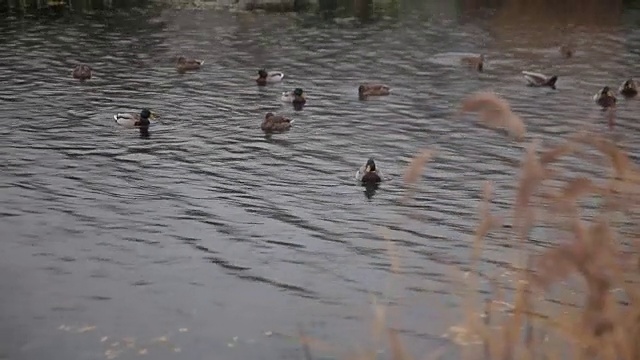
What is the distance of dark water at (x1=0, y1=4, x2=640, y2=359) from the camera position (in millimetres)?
12328

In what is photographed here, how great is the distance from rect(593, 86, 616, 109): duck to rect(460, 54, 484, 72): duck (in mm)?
7251

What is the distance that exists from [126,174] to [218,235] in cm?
508

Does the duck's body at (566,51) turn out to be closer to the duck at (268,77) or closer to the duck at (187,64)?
the duck at (268,77)

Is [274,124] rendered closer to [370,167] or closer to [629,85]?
[370,167]

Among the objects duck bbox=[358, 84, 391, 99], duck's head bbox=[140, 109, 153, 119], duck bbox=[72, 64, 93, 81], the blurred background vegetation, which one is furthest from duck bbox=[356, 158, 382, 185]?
the blurred background vegetation

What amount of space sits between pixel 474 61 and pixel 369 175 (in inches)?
656

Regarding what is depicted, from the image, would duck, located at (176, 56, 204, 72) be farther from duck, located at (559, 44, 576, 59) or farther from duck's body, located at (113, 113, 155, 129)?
duck, located at (559, 44, 576, 59)

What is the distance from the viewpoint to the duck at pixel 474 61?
1340 inches

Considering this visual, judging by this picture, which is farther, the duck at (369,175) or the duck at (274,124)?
the duck at (274,124)

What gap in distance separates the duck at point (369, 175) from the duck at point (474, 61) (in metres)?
15.9

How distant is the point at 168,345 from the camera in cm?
1152

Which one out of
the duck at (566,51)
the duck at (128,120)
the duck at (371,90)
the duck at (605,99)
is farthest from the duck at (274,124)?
the duck at (566,51)

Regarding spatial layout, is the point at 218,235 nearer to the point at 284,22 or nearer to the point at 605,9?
the point at 284,22

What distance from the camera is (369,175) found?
19250 millimetres
